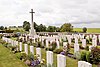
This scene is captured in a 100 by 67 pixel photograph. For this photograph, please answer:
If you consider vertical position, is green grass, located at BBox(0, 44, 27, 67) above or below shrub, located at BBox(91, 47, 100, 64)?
below

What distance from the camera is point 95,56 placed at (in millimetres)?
9844

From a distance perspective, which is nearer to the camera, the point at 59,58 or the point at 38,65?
the point at 59,58

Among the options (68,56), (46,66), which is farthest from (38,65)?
(68,56)

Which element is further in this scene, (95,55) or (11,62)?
(11,62)

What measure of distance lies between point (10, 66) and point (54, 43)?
5.25m

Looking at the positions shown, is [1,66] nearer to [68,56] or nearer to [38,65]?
[38,65]

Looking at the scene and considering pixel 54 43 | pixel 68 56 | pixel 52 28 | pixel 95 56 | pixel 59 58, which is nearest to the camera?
pixel 59 58

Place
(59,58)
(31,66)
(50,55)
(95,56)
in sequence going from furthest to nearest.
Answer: (95,56) < (31,66) < (50,55) < (59,58)

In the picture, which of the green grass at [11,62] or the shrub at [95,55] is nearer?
the shrub at [95,55]

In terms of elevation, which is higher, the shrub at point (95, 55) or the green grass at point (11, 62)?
the shrub at point (95, 55)

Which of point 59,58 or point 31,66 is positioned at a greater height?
point 59,58

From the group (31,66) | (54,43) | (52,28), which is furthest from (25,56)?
(52,28)

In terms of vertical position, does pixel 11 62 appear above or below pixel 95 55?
below

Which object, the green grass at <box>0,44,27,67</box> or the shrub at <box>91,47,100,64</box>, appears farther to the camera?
the green grass at <box>0,44,27,67</box>
